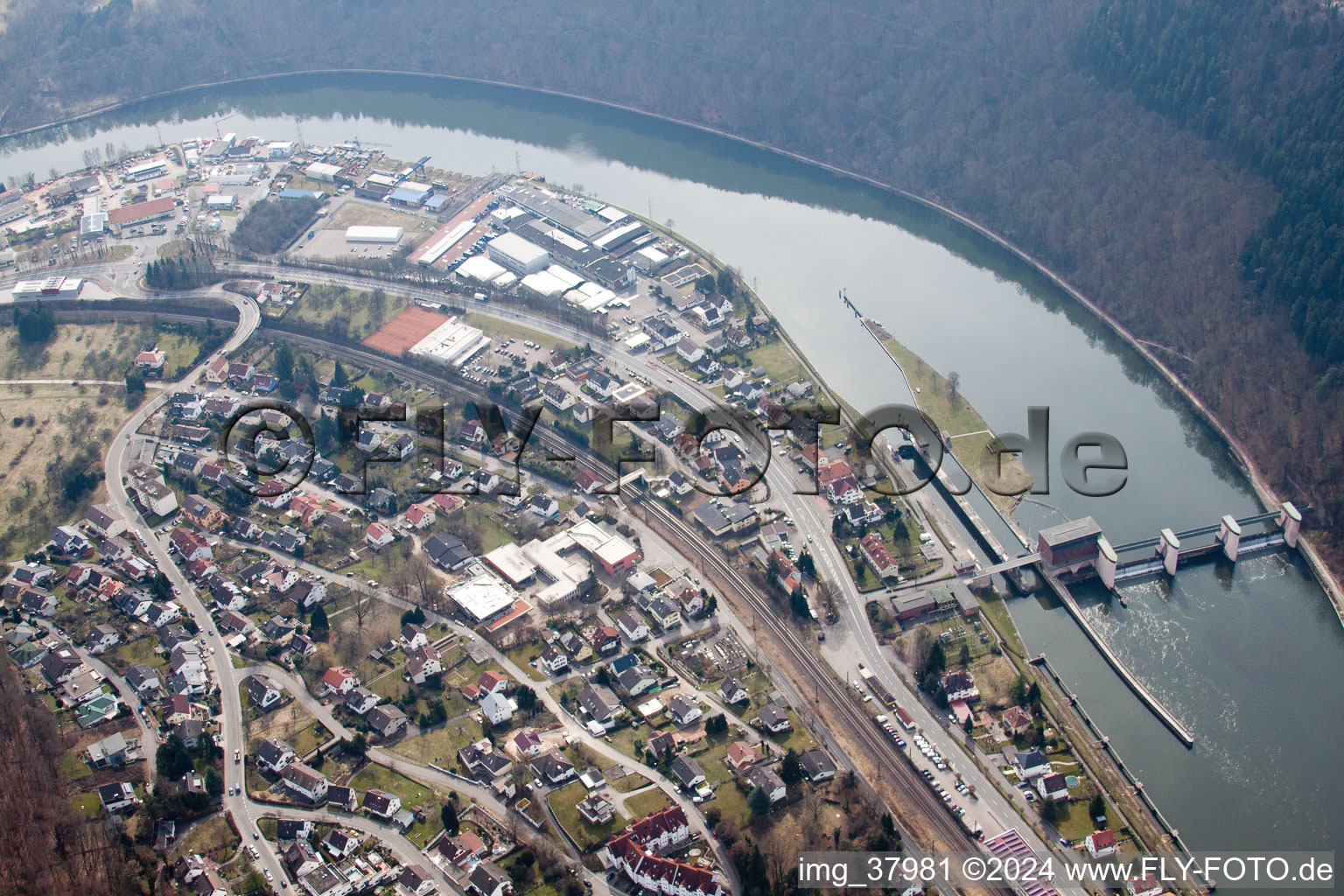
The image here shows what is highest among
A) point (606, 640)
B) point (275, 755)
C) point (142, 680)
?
point (142, 680)

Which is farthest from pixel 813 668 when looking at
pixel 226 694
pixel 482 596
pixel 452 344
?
pixel 452 344

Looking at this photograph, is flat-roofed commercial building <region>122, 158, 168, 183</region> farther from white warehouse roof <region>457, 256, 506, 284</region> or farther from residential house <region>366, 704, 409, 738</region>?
residential house <region>366, 704, 409, 738</region>

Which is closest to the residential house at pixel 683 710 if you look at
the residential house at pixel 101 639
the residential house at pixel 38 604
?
the residential house at pixel 101 639

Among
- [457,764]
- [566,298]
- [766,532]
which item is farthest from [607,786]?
[566,298]

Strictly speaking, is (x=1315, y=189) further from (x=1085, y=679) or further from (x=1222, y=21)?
(x=1085, y=679)

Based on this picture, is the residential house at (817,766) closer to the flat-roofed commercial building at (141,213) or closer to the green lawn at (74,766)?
the green lawn at (74,766)

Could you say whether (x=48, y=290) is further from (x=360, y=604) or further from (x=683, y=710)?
(x=683, y=710)
